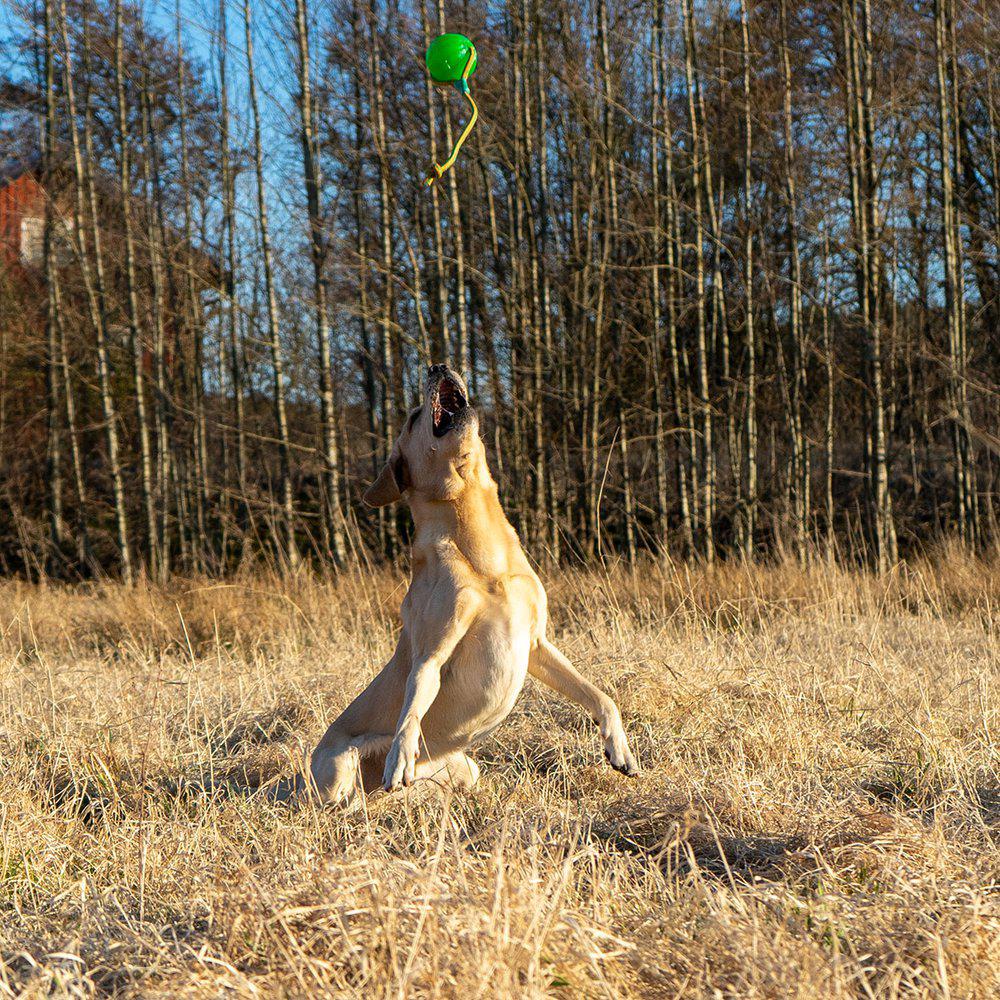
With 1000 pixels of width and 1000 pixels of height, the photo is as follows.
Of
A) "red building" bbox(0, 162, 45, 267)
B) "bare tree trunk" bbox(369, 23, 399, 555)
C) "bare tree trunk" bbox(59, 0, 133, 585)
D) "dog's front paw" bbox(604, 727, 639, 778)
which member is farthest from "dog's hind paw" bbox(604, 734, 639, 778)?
"red building" bbox(0, 162, 45, 267)

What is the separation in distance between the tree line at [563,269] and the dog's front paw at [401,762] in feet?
20.5

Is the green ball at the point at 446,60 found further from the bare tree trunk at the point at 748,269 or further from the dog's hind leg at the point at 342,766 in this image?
the bare tree trunk at the point at 748,269

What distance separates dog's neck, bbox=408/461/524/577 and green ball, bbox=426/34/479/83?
3121mm

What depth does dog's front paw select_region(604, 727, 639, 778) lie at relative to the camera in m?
3.11

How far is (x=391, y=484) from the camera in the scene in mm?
3607

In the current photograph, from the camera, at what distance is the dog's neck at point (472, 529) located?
10.9ft

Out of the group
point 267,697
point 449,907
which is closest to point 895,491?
point 267,697

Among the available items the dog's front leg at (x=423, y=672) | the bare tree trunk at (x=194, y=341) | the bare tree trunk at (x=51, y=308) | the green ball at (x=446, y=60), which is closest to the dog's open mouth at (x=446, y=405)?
the dog's front leg at (x=423, y=672)

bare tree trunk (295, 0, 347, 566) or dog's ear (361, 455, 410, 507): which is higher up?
bare tree trunk (295, 0, 347, 566)

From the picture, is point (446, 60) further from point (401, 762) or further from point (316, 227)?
point (316, 227)

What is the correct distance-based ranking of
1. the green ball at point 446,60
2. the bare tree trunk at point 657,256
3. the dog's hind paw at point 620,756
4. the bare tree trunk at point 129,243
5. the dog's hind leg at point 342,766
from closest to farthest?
1. the dog's hind paw at point 620,756
2. the dog's hind leg at point 342,766
3. the green ball at point 446,60
4. the bare tree trunk at point 657,256
5. the bare tree trunk at point 129,243

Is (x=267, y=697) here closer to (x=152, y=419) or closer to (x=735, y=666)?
(x=735, y=666)

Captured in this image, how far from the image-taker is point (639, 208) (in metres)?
12.7

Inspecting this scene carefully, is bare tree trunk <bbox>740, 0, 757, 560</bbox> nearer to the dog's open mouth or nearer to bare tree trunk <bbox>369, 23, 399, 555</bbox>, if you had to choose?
bare tree trunk <bbox>369, 23, 399, 555</bbox>
